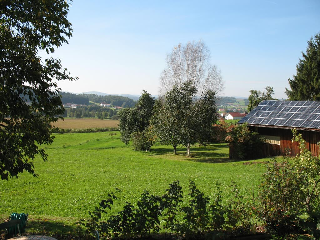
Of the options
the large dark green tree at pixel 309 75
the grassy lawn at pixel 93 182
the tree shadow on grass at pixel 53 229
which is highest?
the large dark green tree at pixel 309 75

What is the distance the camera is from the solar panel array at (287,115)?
22.2m

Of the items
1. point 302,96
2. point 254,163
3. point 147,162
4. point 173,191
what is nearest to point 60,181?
point 147,162

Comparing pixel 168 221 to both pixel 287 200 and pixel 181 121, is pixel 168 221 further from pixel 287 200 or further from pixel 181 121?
pixel 181 121

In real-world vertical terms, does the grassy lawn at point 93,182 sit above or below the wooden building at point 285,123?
below

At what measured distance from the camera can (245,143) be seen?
81.5 ft

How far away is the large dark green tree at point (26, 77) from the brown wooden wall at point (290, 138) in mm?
18792

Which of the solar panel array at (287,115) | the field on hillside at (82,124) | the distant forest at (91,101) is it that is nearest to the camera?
the solar panel array at (287,115)

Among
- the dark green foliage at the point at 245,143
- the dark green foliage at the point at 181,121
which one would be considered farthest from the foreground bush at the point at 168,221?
the dark green foliage at the point at 181,121

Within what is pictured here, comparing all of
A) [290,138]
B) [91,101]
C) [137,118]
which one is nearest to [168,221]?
[290,138]

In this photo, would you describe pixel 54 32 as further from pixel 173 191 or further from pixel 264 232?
pixel 264 232

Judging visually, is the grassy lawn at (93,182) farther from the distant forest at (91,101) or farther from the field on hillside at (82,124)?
the distant forest at (91,101)

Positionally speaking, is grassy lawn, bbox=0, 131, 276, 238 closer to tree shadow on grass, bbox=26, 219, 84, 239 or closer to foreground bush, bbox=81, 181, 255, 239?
tree shadow on grass, bbox=26, 219, 84, 239

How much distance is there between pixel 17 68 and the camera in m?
5.97

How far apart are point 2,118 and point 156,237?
4.22 m
